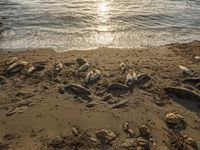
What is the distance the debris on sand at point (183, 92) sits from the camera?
7.38 m

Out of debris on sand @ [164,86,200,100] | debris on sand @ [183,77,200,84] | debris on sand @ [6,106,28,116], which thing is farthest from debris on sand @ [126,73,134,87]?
debris on sand @ [6,106,28,116]

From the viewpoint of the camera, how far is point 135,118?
6.66 m

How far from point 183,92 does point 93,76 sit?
6.79 feet

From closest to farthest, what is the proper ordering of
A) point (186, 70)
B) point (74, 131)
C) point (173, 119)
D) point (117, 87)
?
point (74, 131)
point (173, 119)
point (117, 87)
point (186, 70)

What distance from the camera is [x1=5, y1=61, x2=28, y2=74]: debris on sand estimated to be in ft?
27.2

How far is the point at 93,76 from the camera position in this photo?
8.05 metres

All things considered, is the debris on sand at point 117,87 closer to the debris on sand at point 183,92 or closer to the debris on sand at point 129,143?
the debris on sand at point 183,92

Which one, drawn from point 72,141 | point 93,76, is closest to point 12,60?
point 93,76

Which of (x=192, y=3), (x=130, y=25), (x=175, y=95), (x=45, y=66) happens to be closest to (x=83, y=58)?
(x=45, y=66)

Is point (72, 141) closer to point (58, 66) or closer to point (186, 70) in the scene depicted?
point (58, 66)

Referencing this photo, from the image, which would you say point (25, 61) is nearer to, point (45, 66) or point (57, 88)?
point (45, 66)

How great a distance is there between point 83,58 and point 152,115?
125 inches

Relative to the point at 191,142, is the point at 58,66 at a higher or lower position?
higher

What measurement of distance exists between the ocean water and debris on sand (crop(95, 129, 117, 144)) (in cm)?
475
